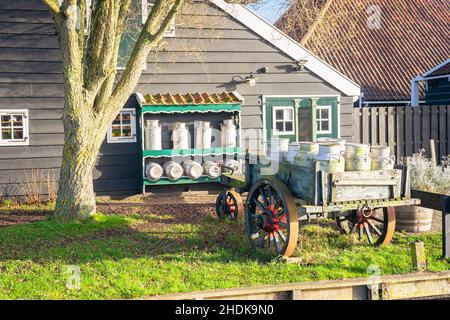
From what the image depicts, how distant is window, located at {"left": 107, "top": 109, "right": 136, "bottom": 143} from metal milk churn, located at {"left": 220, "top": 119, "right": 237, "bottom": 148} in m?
1.99

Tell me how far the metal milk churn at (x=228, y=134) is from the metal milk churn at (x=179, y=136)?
35.0 inches

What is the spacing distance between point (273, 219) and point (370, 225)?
1620 mm

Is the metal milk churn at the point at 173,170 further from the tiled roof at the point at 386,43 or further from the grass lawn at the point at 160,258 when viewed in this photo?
the tiled roof at the point at 386,43

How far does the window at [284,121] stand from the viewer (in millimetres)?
14336

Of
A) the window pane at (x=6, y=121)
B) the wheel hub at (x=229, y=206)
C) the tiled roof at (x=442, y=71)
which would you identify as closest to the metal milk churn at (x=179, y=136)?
the wheel hub at (x=229, y=206)

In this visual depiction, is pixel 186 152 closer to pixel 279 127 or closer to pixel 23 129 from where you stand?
pixel 279 127

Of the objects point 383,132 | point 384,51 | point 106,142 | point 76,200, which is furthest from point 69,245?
point 384,51

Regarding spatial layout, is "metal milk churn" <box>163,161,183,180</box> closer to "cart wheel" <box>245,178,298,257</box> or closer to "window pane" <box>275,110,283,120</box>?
"window pane" <box>275,110,283,120</box>

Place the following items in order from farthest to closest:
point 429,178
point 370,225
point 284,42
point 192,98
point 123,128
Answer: point 284,42, point 123,128, point 192,98, point 429,178, point 370,225

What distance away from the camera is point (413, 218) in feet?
30.3

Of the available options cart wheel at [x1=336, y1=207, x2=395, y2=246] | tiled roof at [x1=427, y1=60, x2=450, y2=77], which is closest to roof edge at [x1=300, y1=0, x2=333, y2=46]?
tiled roof at [x1=427, y1=60, x2=450, y2=77]

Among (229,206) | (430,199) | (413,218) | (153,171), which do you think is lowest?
(413,218)

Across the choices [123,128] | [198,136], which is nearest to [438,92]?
[198,136]
